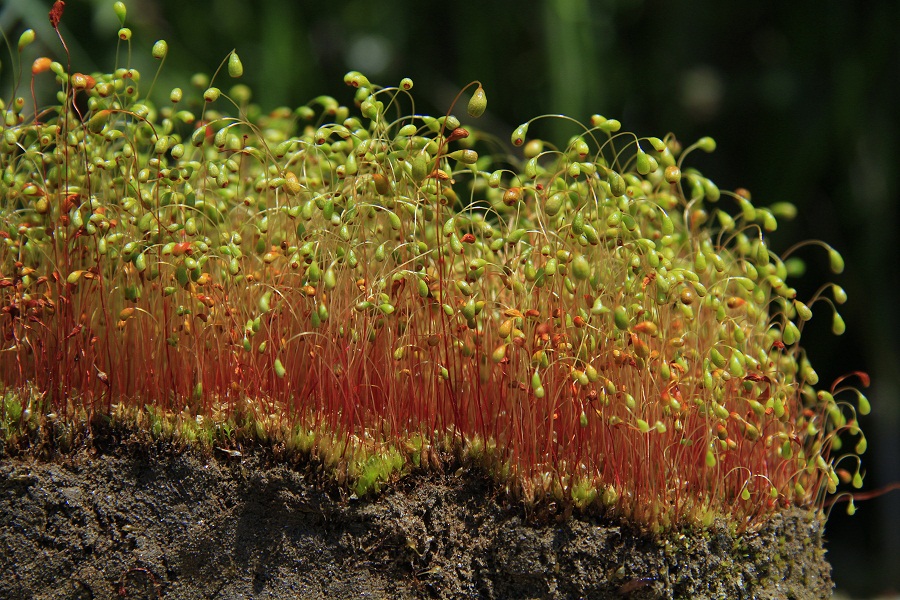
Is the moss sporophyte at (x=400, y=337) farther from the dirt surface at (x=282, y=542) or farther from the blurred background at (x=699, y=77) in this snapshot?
the blurred background at (x=699, y=77)

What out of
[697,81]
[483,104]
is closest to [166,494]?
[483,104]

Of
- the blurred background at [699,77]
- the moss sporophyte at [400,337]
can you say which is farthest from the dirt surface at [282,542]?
the blurred background at [699,77]

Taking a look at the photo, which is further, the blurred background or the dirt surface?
the blurred background

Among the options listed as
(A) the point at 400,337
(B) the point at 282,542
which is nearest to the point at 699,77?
(A) the point at 400,337

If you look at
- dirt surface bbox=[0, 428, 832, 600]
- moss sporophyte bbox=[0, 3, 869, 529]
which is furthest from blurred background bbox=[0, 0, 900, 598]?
dirt surface bbox=[0, 428, 832, 600]

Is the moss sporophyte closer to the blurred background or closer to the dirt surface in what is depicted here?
the dirt surface

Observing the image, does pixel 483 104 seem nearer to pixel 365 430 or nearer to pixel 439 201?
pixel 439 201

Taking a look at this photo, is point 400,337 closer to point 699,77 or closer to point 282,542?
point 282,542
